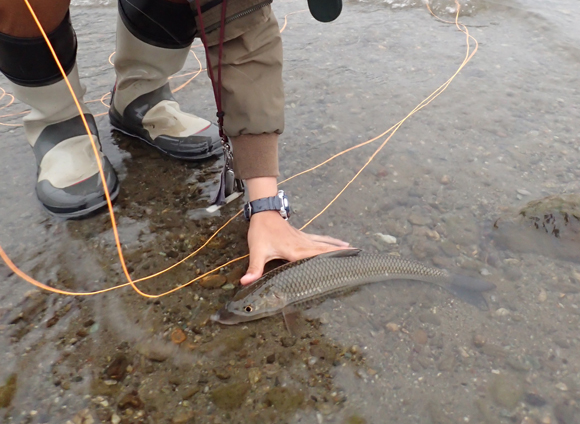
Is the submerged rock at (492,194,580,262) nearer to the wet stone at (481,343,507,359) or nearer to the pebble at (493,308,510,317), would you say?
the pebble at (493,308,510,317)

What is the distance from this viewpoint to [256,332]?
2.08m

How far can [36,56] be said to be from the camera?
2.34m

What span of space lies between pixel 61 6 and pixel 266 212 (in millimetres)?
1444

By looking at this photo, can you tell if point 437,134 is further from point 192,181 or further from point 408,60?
point 192,181

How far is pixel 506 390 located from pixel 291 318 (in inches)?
37.2

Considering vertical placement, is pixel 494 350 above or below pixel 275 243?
below

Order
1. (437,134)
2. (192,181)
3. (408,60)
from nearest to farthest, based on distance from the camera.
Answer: (192,181) < (437,134) < (408,60)

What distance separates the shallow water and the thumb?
21cm

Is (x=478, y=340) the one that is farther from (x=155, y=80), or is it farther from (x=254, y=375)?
(x=155, y=80)

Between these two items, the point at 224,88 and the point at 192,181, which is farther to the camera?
the point at 192,181

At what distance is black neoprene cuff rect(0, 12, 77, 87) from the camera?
7.40ft

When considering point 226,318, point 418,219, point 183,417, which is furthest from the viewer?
point 418,219

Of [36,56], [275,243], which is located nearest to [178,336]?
[275,243]

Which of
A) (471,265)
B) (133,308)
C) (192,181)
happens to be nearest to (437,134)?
(471,265)
